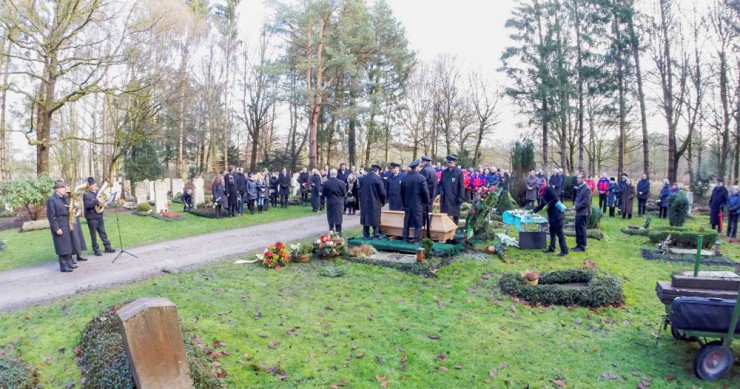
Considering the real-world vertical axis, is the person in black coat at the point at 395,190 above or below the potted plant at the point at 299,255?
above

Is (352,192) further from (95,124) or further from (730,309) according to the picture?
(95,124)

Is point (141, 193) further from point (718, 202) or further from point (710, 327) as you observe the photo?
point (718, 202)

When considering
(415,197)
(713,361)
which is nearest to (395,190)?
(415,197)

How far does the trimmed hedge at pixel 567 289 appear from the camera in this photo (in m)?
7.20

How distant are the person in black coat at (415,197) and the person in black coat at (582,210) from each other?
393cm

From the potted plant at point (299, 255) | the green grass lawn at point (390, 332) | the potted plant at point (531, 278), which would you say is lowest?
the green grass lawn at point (390, 332)

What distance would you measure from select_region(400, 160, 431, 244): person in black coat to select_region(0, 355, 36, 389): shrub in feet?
24.8

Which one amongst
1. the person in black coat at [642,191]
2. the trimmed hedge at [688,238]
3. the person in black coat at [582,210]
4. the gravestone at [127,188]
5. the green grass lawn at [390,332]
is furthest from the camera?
the gravestone at [127,188]

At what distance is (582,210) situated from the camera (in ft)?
35.7

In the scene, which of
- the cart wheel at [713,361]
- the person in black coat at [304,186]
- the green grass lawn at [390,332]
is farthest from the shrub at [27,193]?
the cart wheel at [713,361]

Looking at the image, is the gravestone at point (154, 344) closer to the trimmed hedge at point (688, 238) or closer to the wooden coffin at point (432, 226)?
the wooden coffin at point (432, 226)

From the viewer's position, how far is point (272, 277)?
8.47 meters

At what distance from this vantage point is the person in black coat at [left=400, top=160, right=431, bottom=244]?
1023 centimetres

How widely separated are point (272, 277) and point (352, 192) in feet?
31.1
